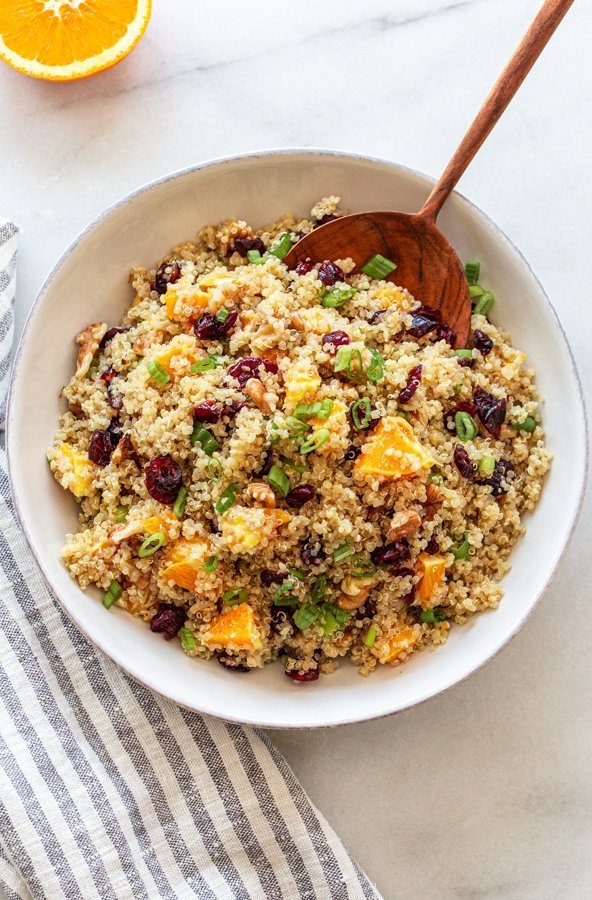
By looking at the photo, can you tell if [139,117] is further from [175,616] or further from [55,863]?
[55,863]

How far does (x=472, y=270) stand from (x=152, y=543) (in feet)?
4.94

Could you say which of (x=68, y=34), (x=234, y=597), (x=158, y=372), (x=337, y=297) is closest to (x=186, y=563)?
(x=234, y=597)

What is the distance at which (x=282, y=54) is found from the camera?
3629 millimetres

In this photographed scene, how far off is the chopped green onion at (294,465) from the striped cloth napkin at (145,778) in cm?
107

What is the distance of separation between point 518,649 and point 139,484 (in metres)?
1.65

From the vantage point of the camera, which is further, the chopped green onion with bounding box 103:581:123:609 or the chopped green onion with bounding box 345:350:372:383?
the chopped green onion with bounding box 103:581:123:609

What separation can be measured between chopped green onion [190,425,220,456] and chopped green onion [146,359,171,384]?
20 centimetres

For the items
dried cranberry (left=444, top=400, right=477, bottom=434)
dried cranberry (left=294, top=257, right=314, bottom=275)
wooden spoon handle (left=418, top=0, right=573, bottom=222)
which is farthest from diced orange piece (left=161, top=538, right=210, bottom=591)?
wooden spoon handle (left=418, top=0, right=573, bottom=222)

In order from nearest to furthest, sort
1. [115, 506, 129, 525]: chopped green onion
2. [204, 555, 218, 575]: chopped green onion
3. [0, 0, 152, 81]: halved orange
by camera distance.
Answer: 1. [204, 555, 218, 575]: chopped green onion
2. [115, 506, 129, 525]: chopped green onion
3. [0, 0, 152, 81]: halved orange

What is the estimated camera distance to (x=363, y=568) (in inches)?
115

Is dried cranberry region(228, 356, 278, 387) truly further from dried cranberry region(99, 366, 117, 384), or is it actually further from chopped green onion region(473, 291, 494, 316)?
chopped green onion region(473, 291, 494, 316)

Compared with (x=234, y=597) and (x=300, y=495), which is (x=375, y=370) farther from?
(x=234, y=597)

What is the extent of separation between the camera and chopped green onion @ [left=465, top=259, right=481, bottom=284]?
3193 millimetres

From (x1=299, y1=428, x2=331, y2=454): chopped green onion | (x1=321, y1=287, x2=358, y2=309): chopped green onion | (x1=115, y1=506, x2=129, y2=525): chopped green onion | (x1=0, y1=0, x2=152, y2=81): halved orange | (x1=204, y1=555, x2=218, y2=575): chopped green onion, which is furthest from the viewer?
(x1=0, y1=0, x2=152, y2=81): halved orange
